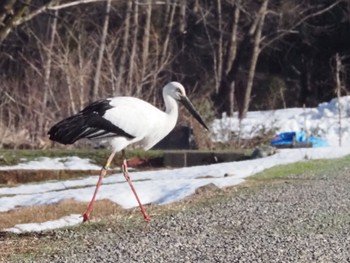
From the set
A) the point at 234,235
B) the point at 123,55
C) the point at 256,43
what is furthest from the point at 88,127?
the point at 256,43

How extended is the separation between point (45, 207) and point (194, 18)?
99.6 ft

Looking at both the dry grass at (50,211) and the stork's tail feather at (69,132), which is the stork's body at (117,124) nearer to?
the stork's tail feather at (69,132)

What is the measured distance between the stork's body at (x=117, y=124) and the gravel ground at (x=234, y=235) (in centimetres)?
92

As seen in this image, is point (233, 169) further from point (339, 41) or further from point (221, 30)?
point (339, 41)

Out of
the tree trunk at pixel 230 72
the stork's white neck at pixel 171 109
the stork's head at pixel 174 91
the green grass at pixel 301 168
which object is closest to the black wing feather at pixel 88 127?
the stork's white neck at pixel 171 109

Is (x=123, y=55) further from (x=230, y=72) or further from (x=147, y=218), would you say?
(x=147, y=218)

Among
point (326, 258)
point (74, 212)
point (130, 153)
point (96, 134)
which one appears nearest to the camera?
point (326, 258)

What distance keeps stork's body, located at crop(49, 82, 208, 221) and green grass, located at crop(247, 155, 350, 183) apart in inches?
208

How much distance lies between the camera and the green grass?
54.1ft

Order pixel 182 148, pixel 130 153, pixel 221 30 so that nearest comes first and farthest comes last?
pixel 130 153 → pixel 182 148 → pixel 221 30

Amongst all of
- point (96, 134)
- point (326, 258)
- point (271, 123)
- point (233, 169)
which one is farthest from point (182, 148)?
point (326, 258)

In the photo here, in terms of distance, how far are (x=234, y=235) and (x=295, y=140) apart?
17.3 meters

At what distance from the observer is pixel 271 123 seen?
29.6 meters

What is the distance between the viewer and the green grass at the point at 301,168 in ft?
54.1
